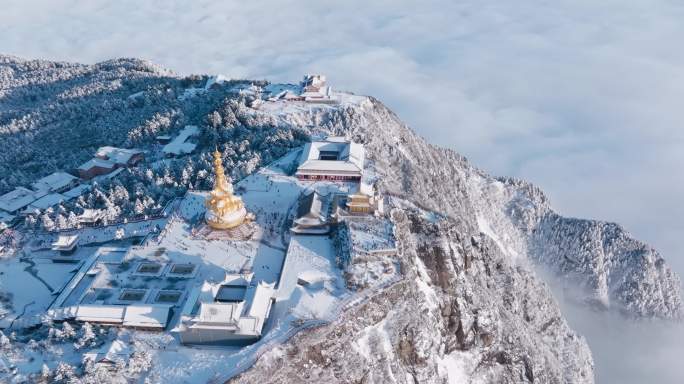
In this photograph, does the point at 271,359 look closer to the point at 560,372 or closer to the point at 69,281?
the point at 69,281

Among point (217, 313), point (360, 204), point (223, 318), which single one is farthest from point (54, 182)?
point (223, 318)

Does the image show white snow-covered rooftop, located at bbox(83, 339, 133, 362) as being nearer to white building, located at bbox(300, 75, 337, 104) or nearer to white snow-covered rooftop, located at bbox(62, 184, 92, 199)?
white snow-covered rooftop, located at bbox(62, 184, 92, 199)

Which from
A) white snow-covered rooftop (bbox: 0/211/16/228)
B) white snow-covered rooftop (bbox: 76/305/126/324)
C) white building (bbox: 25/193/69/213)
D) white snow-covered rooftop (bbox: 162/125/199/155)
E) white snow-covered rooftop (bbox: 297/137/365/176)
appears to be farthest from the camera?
white snow-covered rooftop (bbox: 162/125/199/155)

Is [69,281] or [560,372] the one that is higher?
[69,281]

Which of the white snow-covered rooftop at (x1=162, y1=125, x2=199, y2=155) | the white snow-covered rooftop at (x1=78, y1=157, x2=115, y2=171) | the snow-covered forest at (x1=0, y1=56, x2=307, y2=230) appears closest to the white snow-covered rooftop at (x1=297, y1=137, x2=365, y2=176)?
the snow-covered forest at (x1=0, y1=56, x2=307, y2=230)

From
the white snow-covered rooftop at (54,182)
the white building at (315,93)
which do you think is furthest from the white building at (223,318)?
the white building at (315,93)

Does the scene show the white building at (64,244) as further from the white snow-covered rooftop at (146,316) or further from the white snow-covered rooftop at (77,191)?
the white snow-covered rooftop at (146,316)

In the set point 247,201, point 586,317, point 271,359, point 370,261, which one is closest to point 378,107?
point 247,201
